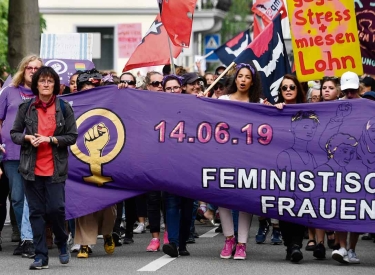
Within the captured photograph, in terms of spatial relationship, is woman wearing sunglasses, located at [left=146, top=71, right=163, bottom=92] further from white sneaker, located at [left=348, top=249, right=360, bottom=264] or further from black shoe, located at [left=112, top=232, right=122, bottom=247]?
white sneaker, located at [left=348, top=249, right=360, bottom=264]

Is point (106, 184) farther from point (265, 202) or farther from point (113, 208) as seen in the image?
point (265, 202)

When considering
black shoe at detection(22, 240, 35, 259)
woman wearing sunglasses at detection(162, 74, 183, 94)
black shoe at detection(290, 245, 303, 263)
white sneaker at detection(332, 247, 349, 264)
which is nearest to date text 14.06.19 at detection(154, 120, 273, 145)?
woman wearing sunglasses at detection(162, 74, 183, 94)

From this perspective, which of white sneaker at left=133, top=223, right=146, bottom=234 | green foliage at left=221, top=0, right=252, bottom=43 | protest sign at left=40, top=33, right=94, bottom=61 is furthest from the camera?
green foliage at left=221, top=0, right=252, bottom=43

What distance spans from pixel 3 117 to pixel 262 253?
2.94m

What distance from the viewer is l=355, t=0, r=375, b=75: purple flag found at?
1570 cm

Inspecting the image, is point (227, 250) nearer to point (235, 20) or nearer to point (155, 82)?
point (155, 82)

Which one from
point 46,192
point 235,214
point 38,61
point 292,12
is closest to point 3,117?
point 38,61

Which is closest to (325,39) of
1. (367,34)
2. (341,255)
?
(367,34)

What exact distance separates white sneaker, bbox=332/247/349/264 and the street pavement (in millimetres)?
60

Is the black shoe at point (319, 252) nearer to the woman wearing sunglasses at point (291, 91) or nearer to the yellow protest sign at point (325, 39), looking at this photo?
the woman wearing sunglasses at point (291, 91)

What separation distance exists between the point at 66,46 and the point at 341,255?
5855mm

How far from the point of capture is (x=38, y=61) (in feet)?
44.5

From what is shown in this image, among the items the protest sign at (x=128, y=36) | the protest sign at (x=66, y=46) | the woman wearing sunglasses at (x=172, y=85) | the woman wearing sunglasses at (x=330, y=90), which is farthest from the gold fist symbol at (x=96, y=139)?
the protest sign at (x=128, y=36)

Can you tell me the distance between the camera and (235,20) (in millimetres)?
51438
